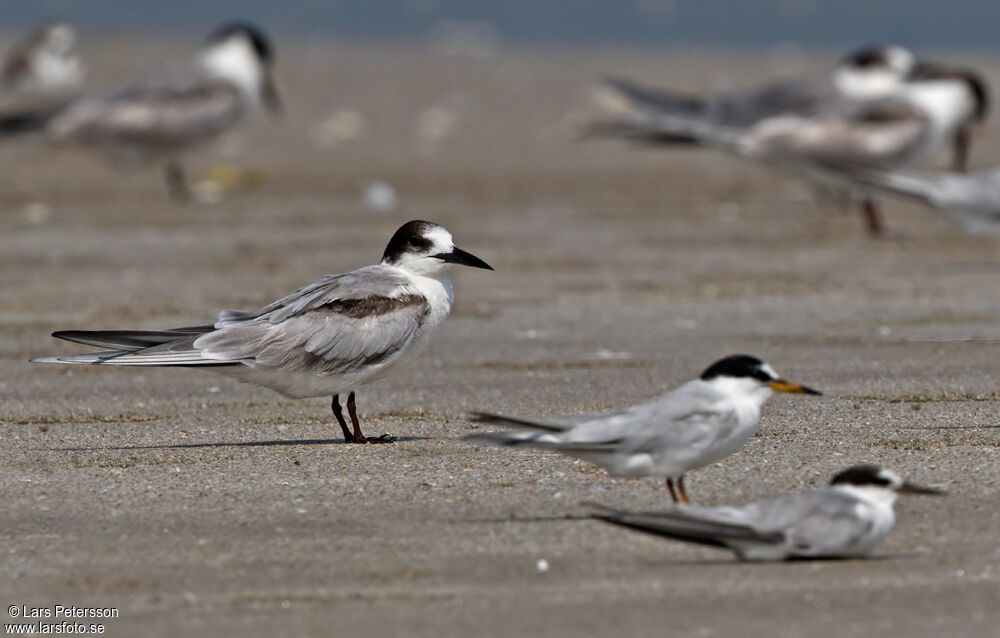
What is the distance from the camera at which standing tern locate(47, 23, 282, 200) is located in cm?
1256

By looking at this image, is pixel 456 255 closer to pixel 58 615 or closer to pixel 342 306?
pixel 342 306

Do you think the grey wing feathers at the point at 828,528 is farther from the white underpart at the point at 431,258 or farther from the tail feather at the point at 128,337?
the tail feather at the point at 128,337

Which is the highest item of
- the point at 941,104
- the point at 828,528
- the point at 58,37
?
the point at 58,37

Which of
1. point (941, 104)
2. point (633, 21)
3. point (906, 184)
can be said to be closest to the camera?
point (906, 184)

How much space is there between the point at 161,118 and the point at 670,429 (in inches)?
366

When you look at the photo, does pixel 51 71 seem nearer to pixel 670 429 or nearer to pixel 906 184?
pixel 906 184

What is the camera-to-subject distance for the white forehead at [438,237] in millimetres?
5238

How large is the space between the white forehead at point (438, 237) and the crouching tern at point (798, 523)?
175 centimetres

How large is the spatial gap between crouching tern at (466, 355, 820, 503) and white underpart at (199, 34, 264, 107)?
971cm

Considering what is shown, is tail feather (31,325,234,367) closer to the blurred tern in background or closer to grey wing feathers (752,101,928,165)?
grey wing feathers (752,101,928,165)

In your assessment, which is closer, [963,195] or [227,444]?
[227,444]

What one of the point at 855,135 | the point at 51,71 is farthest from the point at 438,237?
the point at 51,71

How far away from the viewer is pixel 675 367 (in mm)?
6320

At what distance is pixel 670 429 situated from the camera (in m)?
3.92
